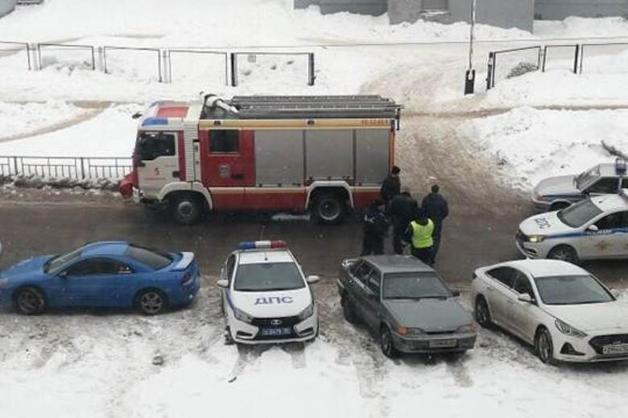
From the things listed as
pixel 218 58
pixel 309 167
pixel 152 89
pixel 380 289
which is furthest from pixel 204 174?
pixel 218 58

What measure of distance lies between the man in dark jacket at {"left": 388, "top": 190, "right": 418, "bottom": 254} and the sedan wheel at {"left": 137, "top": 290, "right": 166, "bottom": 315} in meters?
5.42

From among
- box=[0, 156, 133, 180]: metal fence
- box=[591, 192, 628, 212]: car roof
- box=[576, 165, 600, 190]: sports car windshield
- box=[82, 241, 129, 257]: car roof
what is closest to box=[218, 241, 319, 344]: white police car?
box=[82, 241, 129, 257]: car roof

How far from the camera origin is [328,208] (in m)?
22.9

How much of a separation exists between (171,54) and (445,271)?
832 inches

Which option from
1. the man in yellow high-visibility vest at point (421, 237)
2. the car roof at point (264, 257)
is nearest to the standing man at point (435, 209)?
the man in yellow high-visibility vest at point (421, 237)

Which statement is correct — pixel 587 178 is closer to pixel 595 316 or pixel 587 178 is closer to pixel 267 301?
pixel 595 316

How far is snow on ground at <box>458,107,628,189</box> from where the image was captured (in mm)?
26953

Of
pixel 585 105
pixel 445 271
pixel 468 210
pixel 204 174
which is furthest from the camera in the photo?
pixel 585 105

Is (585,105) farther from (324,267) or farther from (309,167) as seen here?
(324,267)

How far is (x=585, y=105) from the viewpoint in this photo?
1230 inches

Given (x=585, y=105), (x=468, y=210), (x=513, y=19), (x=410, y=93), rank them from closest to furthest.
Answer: (x=468, y=210)
(x=585, y=105)
(x=410, y=93)
(x=513, y=19)

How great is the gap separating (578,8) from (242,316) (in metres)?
34.9

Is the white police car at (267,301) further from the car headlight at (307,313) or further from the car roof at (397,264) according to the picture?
the car roof at (397,264)

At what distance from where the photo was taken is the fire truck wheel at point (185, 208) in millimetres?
22750
